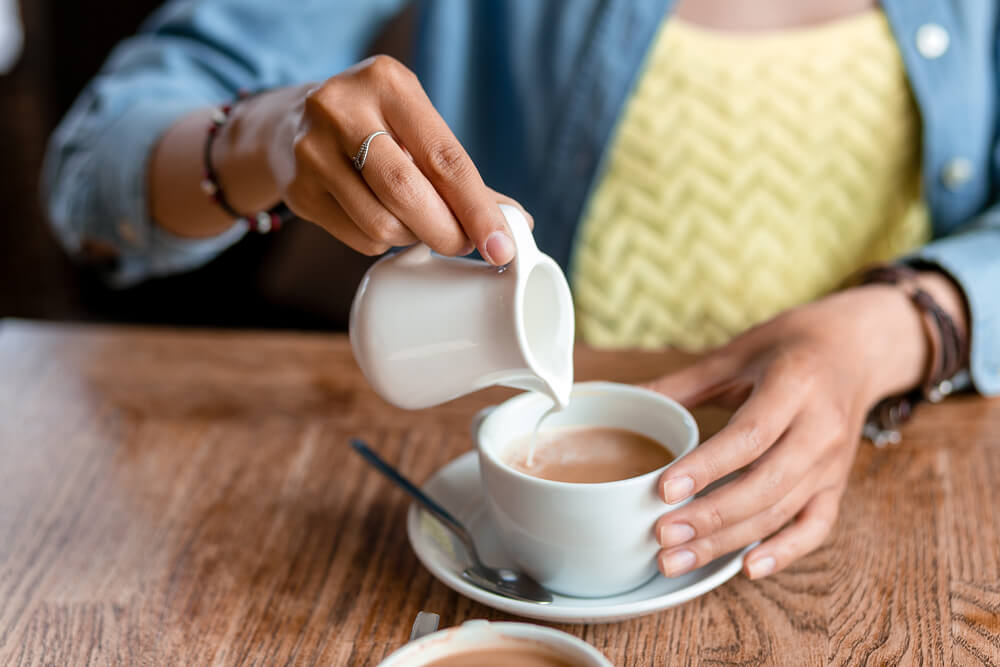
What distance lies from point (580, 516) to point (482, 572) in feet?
0.37

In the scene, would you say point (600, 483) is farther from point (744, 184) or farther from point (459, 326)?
point (744, 184)

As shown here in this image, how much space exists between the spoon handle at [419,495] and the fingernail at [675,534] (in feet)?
0.54

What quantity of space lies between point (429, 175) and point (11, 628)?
19.0 inches

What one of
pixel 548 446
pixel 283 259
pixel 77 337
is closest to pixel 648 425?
pixel 548 446

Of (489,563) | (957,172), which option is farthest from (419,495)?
(957,172)

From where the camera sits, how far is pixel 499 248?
0.62 meters

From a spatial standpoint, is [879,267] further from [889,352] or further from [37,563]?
[37,563]

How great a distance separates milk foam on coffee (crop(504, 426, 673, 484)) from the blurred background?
1.35 metres

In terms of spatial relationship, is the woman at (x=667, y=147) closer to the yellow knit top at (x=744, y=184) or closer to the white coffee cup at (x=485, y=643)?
the yellow knit top at (x=744, y=184)

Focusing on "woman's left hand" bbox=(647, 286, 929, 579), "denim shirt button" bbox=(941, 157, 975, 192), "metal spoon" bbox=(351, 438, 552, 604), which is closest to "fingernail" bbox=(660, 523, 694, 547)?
"woman's left hand" bbox=(647, 286, 929, 579)

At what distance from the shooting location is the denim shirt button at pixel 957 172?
1.27 m

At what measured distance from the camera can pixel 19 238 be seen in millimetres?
2926

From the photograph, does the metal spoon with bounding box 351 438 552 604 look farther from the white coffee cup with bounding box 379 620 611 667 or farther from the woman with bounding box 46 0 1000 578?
the woman with bounding box 46 0 1000 578

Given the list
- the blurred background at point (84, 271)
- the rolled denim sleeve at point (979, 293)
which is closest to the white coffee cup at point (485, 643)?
the rolled denim sleeve at point (979, 293)
